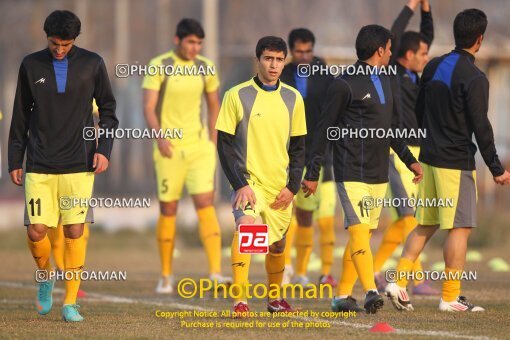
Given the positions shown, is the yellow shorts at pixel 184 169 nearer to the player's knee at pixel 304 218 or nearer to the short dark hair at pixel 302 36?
the player's knee at pixel 304 218

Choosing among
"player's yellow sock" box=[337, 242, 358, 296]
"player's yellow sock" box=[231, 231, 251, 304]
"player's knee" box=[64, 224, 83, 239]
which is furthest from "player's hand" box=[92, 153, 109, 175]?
"player's yellow sock" box=[337, 242, 358, 296]

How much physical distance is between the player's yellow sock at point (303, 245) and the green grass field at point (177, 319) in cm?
59

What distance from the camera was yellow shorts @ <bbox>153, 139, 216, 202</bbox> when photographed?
1397cm

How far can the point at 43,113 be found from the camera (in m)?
10.3

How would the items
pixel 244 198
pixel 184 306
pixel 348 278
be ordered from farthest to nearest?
pixel 184 306
pixel 348 278
pixel 244 198

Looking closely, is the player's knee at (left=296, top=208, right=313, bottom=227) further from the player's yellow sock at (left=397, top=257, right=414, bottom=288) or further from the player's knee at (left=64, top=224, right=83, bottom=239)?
the player's knee at (left=64, top=224, right=83, bottom=239)

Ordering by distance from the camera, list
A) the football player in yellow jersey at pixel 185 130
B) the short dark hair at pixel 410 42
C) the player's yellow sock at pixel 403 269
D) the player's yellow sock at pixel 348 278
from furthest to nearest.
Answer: the football player in yellow jersey at pixel 185 130
the short dark hair at pixel 410 42
the player's yellow sock at pixel 403 269
the player's yellow sock at pixel 348 278

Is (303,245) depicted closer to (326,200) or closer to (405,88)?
(326,200)

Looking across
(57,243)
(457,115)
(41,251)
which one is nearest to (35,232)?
(41,251)

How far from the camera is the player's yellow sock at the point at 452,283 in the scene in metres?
10.9

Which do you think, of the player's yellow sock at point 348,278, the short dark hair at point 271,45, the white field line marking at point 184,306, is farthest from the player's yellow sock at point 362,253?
the short dark hair at point 271,45

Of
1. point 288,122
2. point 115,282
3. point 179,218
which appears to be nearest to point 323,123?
point 288,122

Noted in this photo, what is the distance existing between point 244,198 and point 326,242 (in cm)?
425

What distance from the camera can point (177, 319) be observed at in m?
10.6
